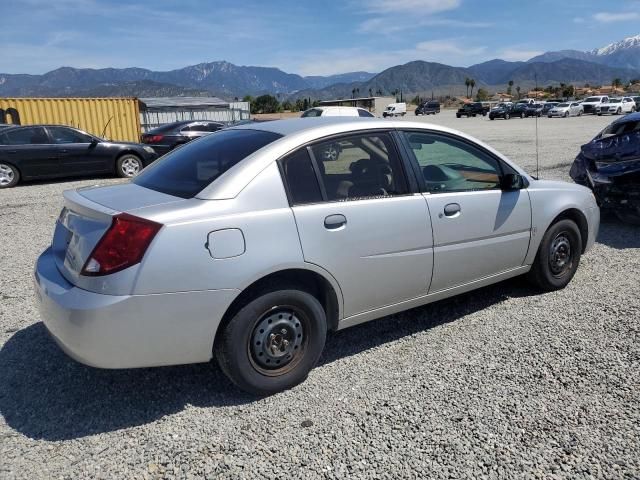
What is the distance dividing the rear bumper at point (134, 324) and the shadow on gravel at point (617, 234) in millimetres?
5386

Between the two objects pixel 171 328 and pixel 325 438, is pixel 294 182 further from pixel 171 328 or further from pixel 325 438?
pixel 325 438

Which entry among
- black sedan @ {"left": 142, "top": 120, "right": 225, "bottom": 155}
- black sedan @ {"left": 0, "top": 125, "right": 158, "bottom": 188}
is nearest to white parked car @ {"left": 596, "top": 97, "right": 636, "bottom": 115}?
black sedan @ {"left": 142, "top": 120, "right": 225, "bottom": 155}

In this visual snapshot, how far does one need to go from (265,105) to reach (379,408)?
76.9 m

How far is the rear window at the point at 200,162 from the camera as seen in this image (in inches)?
127

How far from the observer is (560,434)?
9.12 ft

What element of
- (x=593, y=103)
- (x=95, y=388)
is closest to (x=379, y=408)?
(x=95, y=388)

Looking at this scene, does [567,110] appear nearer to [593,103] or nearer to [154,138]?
[593,103]

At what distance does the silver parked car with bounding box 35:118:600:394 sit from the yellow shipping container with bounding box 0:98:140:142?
58.0ft

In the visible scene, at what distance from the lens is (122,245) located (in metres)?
2.72

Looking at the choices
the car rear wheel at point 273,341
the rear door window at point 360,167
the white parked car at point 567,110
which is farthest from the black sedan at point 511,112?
the car rear wheel at point 273,341

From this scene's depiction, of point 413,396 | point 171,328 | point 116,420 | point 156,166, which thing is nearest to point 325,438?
point 413,396

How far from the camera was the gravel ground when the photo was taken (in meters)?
2.60

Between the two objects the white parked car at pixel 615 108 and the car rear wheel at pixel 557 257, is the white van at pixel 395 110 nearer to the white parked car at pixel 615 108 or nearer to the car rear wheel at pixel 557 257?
the white parked car at pixel 615 108

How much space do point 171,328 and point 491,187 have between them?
2.73 m
